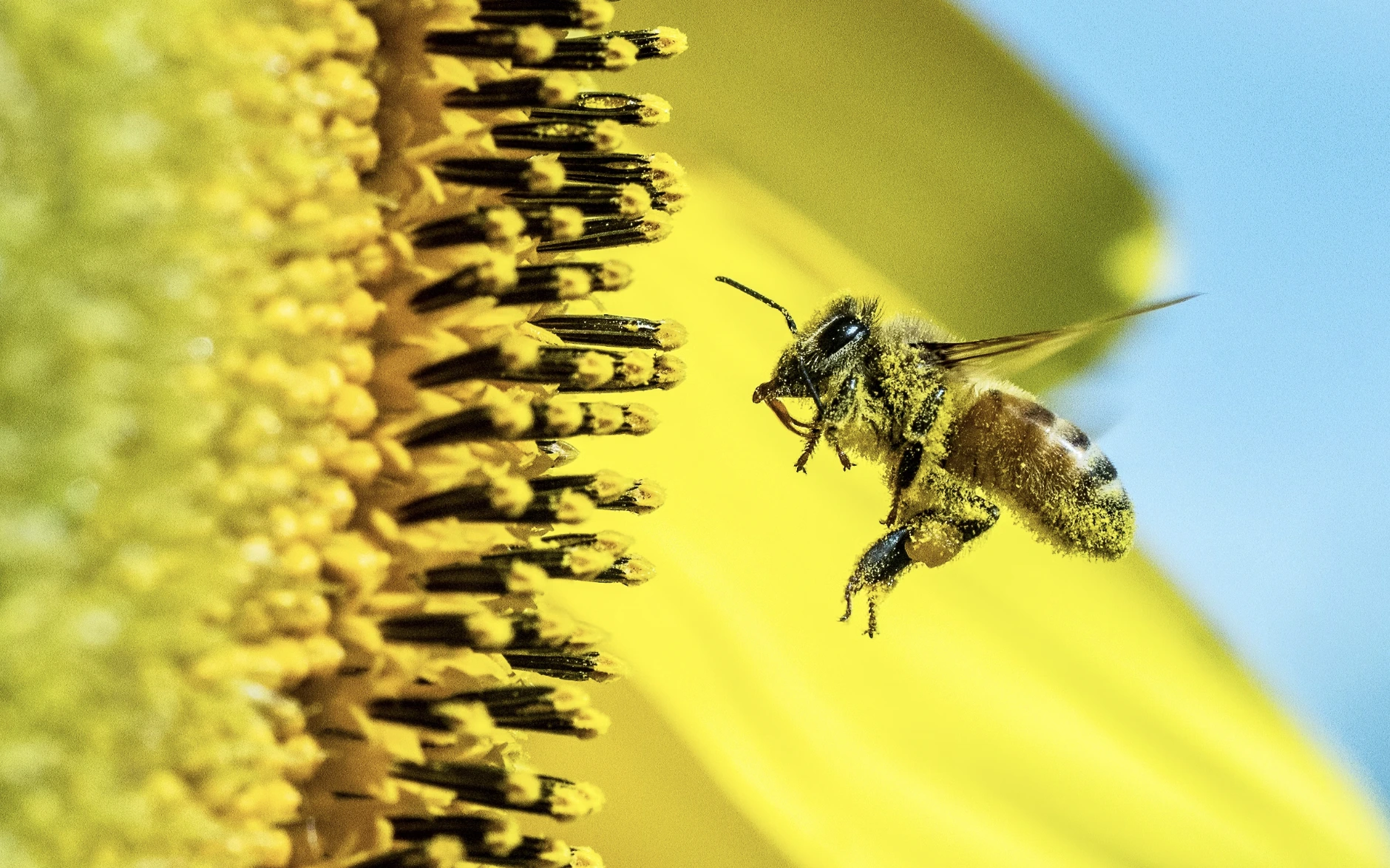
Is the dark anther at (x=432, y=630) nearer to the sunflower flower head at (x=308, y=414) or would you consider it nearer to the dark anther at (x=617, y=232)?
the sunflower flower head at (x=308, y=414)

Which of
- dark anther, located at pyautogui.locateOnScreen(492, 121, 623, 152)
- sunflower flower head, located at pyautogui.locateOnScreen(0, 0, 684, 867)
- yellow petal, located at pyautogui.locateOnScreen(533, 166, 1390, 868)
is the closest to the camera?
sunflower flower head, located at pyautogui.locateOnScreen(0, 0, 684, 867)

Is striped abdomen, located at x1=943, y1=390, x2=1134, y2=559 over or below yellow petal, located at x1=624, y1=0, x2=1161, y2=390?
below

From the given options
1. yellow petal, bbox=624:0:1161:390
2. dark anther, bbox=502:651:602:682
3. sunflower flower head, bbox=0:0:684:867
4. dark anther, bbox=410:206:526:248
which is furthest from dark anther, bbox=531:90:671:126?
dark anther, bbox=502:651:602:682

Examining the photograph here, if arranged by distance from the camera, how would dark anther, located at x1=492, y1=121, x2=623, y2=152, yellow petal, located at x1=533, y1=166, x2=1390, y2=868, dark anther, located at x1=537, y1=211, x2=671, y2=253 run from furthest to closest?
yellow petal, located at x1=533, y1=166, x2=1390, y2=868 → dark anther, located at x1=537, y1=211, x2=671, y2=253 → dark anther, located at x1=492, y1=121, x2=623, y2=152

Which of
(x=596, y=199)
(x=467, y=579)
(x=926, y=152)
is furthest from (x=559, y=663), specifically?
(x=926, y=152)

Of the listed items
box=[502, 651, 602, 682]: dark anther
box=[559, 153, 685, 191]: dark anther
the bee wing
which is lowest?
box=[502, 651, 602, 682]: dark anther

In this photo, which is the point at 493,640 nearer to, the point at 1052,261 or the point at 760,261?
the point at 760,261

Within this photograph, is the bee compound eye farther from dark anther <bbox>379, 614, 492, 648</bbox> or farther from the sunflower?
dark anther <bbox>379, 614, 492, 648</bbox>
